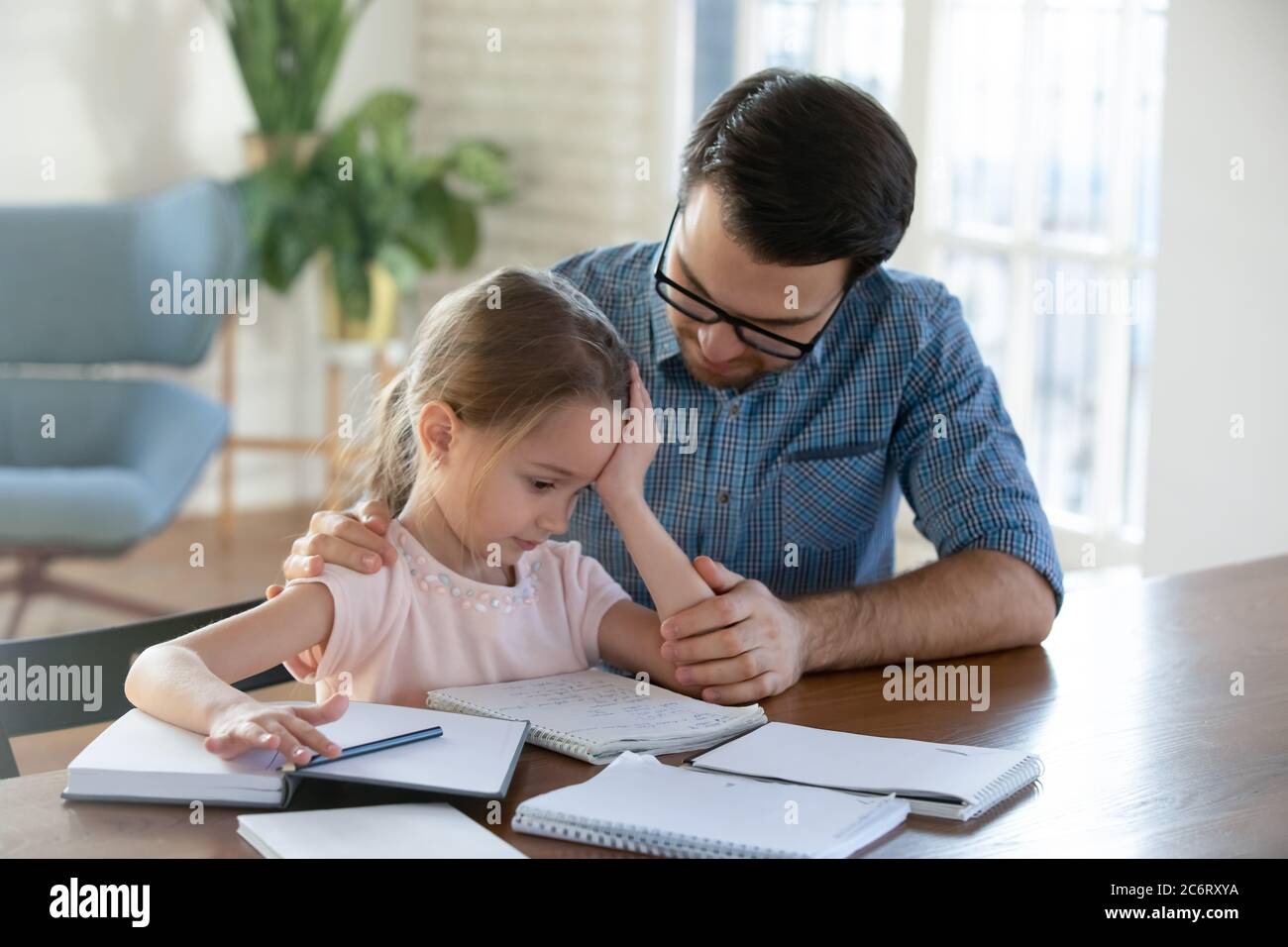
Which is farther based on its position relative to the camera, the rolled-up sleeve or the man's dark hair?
the rolled-up sleeve

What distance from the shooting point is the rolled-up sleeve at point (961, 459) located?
5.90ft

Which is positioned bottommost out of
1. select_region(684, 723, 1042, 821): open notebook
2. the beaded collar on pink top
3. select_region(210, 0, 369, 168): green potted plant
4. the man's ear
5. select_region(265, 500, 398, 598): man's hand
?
select_region(684, 723, 1042, 821): open notebook

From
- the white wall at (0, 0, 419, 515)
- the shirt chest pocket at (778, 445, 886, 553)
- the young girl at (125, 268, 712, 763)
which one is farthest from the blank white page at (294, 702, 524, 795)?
the white wall at (0, 0, 419, 515)

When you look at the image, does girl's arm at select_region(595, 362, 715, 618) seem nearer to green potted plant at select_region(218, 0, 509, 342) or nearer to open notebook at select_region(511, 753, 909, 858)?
open notebook at select_region(511, 753, 909, 858)

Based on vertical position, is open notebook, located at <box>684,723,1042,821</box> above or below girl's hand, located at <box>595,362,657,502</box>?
below

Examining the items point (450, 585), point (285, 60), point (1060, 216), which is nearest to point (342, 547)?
point (450, 585)

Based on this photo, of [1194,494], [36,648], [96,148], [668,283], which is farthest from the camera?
[96,148]

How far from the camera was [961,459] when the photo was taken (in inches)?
73.5

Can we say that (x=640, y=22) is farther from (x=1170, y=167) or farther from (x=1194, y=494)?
(x=1194, y=494)

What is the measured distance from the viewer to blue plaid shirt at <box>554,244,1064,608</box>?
1928 millimetres

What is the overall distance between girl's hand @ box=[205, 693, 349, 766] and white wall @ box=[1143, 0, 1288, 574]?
2.29m

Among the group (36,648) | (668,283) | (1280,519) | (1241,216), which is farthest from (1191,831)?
(1241,216)

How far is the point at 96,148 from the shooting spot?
4734 millimetres
